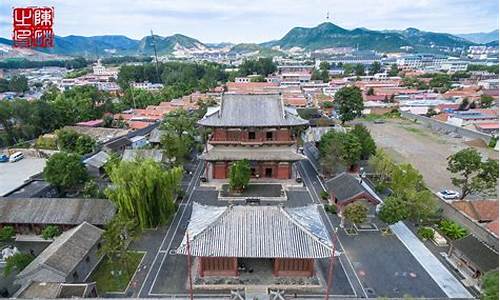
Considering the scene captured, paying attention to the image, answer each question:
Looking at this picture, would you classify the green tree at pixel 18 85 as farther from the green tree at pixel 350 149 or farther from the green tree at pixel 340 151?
the green tree at pixel 350 149

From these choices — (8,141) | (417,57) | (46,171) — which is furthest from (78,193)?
(417,57)

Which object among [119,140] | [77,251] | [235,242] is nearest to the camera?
[235,242]

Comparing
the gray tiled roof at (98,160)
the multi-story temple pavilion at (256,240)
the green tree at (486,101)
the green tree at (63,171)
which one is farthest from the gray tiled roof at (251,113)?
the green tree at (486,101)

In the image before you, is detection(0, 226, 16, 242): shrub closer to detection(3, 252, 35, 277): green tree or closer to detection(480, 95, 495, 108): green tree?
detection(3, 252, 35, 277): green tree

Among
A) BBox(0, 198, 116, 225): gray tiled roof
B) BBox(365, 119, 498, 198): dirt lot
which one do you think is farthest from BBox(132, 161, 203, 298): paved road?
BBox(365, 119, 498, 198): dirt lot

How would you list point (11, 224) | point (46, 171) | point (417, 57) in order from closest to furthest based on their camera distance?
point (11, 224)
point (46, 171)
point (417, 57)

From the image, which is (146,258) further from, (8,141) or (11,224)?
(8,141)
